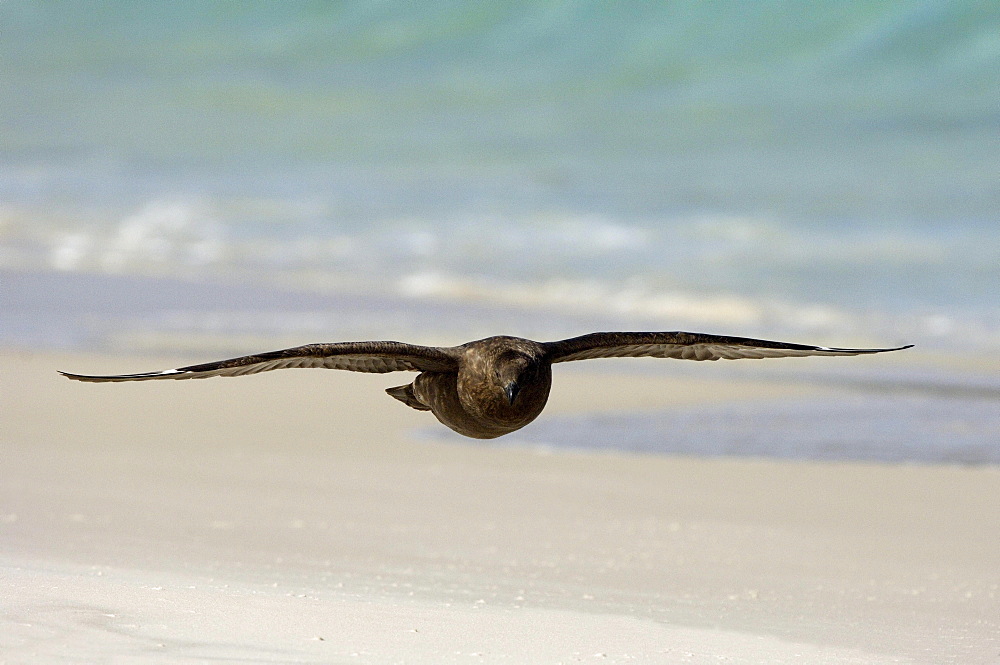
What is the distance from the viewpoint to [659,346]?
27.0 feet

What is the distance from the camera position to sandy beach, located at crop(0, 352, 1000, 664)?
610cm

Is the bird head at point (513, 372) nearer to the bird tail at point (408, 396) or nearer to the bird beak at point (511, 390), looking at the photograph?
the bird beak at point (511, 390)

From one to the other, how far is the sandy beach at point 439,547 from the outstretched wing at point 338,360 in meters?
1.01

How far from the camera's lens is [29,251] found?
25.4 metres

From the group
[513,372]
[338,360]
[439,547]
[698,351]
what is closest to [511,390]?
[513,372]

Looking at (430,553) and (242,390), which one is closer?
(430,553)

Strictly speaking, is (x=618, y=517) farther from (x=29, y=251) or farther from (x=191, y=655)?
(x=29, y=251)

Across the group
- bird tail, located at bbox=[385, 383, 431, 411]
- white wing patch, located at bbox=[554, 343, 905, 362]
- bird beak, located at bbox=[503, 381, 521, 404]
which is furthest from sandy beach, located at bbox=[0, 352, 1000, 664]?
white wing patch, located at bbox=[554, 343, 905, 362]

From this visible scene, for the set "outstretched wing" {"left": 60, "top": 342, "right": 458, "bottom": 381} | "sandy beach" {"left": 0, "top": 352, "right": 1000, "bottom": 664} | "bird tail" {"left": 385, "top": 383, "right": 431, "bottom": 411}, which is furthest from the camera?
"bird tail" {"left": 385, "top": 383, "right": 431, "bottom": 411}

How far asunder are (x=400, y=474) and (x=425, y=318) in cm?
1011

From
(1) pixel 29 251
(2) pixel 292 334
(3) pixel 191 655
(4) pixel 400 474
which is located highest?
(1) pixel 29 251

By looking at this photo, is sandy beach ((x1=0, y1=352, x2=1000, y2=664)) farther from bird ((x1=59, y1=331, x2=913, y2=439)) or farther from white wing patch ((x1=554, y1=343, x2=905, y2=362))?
white wing patch ((x1=554, y1=343, x2=905, y2=362))

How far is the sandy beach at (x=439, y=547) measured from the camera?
6.10 metres

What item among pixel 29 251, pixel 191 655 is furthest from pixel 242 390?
pixel 29 251
